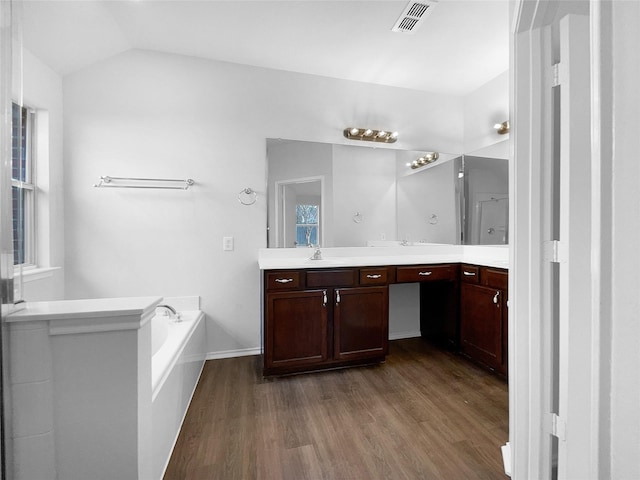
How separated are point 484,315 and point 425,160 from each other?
5.48 ft

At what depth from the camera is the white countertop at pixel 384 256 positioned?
2459 millimetres

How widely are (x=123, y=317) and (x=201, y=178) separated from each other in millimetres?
1868

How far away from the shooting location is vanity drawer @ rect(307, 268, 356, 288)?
7.71 feet

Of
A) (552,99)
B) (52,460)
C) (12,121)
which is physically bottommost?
(52,460)

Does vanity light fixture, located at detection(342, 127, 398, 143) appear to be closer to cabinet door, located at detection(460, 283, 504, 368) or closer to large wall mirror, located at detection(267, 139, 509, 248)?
large wall mirror, located at detection(267, 139, 509, 248)

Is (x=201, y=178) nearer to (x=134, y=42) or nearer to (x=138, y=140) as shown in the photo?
(x=138, y=140)

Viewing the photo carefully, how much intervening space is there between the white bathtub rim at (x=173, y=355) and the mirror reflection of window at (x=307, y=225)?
3.55 feet

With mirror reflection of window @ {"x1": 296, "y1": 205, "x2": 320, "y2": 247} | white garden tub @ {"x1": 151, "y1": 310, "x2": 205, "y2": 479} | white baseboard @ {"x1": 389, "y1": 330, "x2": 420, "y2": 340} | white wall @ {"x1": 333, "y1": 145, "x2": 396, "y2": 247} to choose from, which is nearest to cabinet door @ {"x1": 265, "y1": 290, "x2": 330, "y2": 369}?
white garden tub @ {"x1": 151, "y1": 310, "x2": 205, "y2": 479}

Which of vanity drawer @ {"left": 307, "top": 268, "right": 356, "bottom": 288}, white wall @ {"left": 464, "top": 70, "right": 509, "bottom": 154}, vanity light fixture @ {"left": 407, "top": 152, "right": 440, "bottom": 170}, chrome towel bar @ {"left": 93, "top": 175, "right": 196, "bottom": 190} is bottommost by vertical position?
vanity drawer @ {"left": 307, "top": 268, "right": 356, "bottom": 288}

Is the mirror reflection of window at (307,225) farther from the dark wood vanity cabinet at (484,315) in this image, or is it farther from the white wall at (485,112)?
the white wall at (485,112)

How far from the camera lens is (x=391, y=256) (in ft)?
10.2

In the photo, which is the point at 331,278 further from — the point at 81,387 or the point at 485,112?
the point at 485,112

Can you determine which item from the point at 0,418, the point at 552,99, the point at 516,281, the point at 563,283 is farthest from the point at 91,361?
the point at 552,99

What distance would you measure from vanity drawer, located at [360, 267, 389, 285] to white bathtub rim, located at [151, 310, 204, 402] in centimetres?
133
